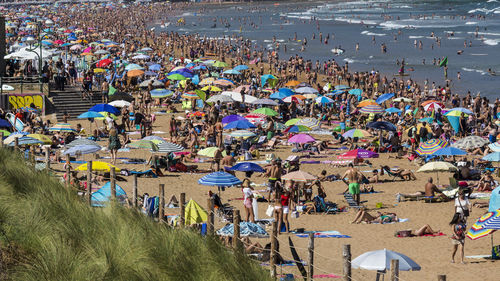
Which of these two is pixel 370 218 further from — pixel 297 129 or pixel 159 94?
pixel 159 94

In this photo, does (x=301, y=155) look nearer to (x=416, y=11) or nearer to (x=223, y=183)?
(x=223, y=183)

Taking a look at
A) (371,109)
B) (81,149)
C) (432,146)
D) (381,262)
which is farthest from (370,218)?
(371,109)

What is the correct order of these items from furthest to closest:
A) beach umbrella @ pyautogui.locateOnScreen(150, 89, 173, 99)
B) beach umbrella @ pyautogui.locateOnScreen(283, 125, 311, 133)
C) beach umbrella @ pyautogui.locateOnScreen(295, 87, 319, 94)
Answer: beach umbrella @ pyautogui.locateOnScreen(150, 89, 173, 99), beach umbrella @ pyautogui.locateOnScreen(295, 87, 319, 94), beach umbrella @ pyautogui.locateOnScreen(283, 125, 311, 133)

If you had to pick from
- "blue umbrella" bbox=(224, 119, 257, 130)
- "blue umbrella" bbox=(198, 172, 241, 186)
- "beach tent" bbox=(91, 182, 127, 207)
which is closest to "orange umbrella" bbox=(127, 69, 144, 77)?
"blue umbrella" bbox=(224, 119, 257, 130)

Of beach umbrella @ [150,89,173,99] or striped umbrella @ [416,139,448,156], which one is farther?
beach umbrella @ [150,89,173,99]

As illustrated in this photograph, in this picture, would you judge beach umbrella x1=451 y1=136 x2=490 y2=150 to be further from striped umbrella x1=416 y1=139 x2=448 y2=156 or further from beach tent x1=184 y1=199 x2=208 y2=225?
beach tent x1=184 y1=199 x2=208 y2=225

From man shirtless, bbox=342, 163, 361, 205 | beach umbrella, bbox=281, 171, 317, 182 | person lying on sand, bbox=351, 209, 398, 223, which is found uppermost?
beach umbrella, bbox=281, 171, 317, 182

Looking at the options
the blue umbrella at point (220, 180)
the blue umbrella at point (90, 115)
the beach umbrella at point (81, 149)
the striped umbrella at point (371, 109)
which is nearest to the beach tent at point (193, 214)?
the blue umbrella at point (220, 180)

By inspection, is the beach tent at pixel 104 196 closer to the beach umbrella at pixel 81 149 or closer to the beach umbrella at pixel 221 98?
the beach umbrella at pixel 81 149

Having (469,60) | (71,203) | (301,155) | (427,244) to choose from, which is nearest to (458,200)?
(427,244)
